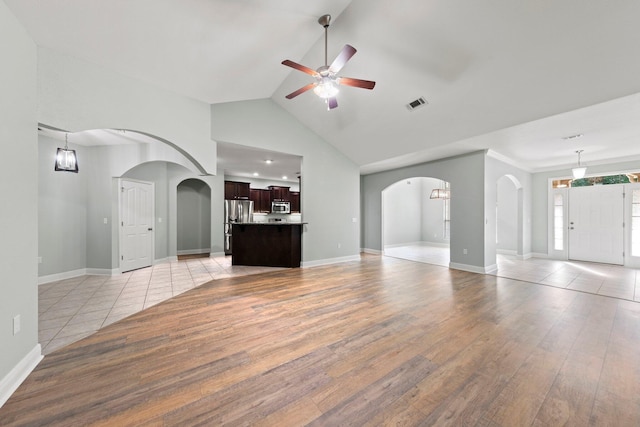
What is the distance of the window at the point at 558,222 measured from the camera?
6.91 metres

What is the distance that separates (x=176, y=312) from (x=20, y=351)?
1.35 meters

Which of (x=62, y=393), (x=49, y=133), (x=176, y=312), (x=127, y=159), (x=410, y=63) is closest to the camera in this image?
(x=62, y=393)

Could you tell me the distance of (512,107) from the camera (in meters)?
3.44

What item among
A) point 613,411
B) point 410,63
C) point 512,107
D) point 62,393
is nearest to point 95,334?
point 62,393

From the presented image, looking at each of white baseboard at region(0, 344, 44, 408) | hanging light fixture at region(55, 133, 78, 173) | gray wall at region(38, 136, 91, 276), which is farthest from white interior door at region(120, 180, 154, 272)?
white baseboard at region(0, 344, 44, 408)

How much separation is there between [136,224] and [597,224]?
37.9 ft

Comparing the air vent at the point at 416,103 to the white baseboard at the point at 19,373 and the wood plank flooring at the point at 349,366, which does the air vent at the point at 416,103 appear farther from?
the white baseboard at the point at 19,373

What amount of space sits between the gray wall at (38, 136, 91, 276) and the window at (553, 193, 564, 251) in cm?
1175

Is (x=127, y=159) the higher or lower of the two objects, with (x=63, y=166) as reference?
higher

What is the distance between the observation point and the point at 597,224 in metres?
6.36

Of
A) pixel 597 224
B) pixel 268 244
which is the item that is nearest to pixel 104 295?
pixel 268 244

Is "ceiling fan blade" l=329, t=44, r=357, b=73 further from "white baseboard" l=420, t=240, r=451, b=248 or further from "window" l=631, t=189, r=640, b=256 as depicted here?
"white baseboard" l=420, t=240, r=451, b=248

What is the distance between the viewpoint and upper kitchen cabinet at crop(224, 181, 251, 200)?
27.0ft

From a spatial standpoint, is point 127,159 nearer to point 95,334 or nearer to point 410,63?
point 95,334
